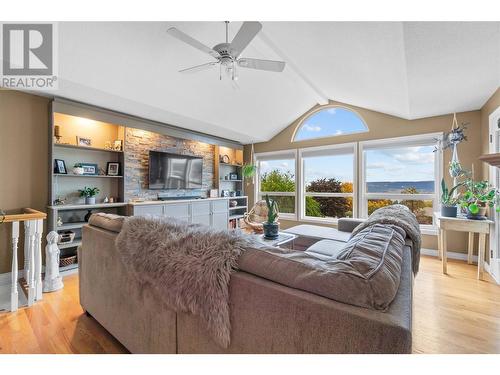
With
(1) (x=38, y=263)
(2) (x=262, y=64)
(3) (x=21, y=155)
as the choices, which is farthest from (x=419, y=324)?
(3) (x=21, y=155)

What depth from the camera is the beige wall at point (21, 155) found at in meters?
2.76

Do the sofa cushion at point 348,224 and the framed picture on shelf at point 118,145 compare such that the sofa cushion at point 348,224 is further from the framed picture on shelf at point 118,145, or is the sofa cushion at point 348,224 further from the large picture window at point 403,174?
the framed picture on shelf at point 118,145

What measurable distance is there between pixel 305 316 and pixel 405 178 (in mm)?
4312

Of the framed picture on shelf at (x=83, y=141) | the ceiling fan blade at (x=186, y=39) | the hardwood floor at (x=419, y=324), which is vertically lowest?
the hardwood floor at (x=419, y=324)

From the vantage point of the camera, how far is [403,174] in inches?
167

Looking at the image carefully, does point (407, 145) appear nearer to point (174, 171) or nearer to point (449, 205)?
point (449, 205)

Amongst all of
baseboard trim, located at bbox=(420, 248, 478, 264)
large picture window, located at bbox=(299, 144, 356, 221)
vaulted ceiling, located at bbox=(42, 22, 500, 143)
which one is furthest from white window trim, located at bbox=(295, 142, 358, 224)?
baseboard trim, located at bbox=(420, 248, 478, 264)

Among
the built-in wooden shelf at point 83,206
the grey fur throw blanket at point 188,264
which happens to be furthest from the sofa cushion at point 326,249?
the built-in wooden shelf at point 83,206

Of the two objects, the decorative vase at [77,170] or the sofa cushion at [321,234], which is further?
the decorative vase at [77,170]

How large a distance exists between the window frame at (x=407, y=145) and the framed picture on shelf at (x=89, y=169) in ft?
14.9

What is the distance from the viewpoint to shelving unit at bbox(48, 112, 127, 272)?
297 centimetres

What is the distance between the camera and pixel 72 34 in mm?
2203
